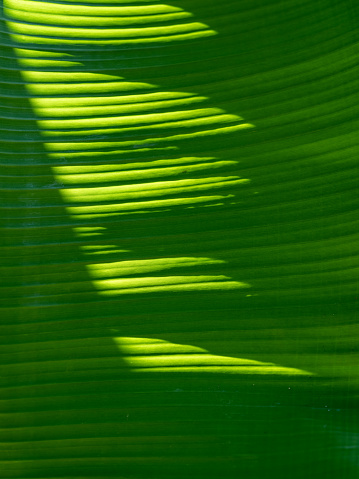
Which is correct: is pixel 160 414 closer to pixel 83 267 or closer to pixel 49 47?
pixel 83 267

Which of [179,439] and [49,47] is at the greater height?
[49,47]

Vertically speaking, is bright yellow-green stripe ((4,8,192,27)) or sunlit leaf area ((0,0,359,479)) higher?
bright yellow-green stripe ((4,8,192,27))

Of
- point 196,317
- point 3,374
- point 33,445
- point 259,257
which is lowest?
point 33,445

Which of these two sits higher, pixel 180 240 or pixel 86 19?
pixel 86 19

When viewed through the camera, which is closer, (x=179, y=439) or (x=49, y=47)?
(x=179, y=439)

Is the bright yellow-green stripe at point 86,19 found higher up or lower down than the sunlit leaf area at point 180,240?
higher up

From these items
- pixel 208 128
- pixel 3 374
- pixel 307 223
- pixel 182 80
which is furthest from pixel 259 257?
pixel 3 374
